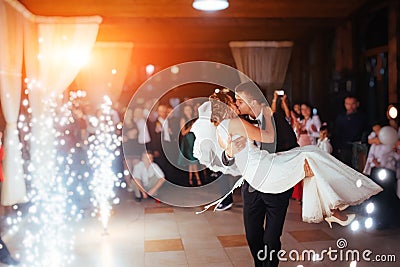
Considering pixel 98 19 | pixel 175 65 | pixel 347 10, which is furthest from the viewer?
pixel 175 65

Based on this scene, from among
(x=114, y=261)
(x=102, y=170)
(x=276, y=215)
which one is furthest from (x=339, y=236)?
(x=102, y=170)

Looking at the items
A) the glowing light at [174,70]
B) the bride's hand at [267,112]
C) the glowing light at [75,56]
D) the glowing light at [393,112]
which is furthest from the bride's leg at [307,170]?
the glowing light at [174,70]

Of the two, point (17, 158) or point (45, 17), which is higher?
point (45, 17)

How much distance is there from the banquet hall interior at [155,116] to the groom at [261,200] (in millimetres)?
560

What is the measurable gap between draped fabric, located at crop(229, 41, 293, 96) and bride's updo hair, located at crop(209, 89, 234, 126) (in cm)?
626

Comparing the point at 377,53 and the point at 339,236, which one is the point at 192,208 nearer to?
the point at 339,236

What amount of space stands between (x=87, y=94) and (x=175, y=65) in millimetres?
2462

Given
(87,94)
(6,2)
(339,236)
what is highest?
(6,2)

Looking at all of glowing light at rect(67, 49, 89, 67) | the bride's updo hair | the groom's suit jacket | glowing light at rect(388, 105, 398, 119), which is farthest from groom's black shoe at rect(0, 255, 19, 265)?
glowing light at rect(388, 105, 398, 119)

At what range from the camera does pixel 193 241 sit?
15.7ft

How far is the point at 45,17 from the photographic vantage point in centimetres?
668

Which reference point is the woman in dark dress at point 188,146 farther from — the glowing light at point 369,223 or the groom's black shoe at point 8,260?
the groom's black shoe at point 8,260

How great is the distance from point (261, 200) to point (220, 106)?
714 millimetres

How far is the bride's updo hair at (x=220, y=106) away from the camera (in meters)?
3.27
